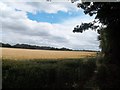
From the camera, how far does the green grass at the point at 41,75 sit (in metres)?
12.9

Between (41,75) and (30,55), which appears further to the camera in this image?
(30,55)

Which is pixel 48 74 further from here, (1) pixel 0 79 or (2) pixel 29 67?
(1) pixel 0 79

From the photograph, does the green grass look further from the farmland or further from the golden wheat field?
the golden wheat field

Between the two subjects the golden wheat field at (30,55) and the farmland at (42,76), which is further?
the golden wheat field at (30,55)

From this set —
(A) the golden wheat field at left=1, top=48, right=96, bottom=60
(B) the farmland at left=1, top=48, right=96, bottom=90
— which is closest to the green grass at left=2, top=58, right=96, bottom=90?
(B) the farmland at left=1, top=48, right=96, bottom=90

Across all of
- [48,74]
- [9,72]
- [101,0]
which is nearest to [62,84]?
[48,74]

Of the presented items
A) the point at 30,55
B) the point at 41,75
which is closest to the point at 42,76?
the point at 41,75

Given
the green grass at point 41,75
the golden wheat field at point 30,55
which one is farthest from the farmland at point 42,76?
the golden wheat field at point 30,55

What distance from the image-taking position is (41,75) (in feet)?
44.3

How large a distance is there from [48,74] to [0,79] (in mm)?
2419

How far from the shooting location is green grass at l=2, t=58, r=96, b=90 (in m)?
12.9

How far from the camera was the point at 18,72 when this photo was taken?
13133mm

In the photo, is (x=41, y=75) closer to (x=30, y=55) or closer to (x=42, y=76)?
(x=42, y=76)

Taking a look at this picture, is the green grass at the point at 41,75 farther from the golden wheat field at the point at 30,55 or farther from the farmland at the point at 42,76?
the golden wheat field at the point at 30,55
